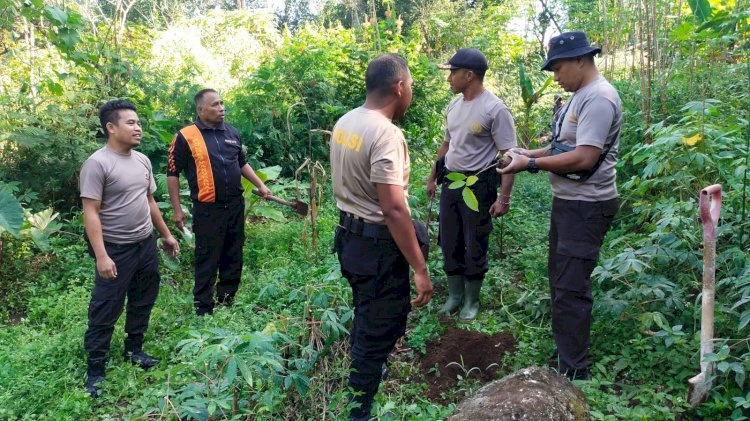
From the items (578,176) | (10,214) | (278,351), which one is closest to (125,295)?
(278,351)

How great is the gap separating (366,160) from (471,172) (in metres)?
1.56

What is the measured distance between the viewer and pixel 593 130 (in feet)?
9.14

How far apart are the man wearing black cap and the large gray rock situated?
1319 mm

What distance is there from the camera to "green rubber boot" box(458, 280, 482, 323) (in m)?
4.01

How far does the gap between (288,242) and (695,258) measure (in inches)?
154

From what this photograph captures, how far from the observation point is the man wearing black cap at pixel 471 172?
3732 mm

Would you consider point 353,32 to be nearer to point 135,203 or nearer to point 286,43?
point 286,43

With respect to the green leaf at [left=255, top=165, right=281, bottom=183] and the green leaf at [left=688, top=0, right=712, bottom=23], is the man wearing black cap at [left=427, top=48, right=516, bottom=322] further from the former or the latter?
the green leaf at [left=255, top=165, right=281, bottom=183]

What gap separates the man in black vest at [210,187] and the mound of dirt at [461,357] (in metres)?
1.86

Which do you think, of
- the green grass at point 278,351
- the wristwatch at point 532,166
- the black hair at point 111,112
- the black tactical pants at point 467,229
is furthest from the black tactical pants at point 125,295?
the wristwatch at point 532,166

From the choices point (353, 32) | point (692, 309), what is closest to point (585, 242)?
point (692, 309)

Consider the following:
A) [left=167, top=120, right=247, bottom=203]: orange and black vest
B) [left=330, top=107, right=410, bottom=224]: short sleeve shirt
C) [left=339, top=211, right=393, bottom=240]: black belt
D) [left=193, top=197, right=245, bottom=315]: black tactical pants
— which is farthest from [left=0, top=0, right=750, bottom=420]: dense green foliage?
[left=167, top=120, right=247, bottom=203]: orange and black vest

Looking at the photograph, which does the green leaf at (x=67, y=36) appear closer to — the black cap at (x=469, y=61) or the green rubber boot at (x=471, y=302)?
the black cap at (x=469, y=61)

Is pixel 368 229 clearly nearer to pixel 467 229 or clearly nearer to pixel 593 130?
pixel 593 130
